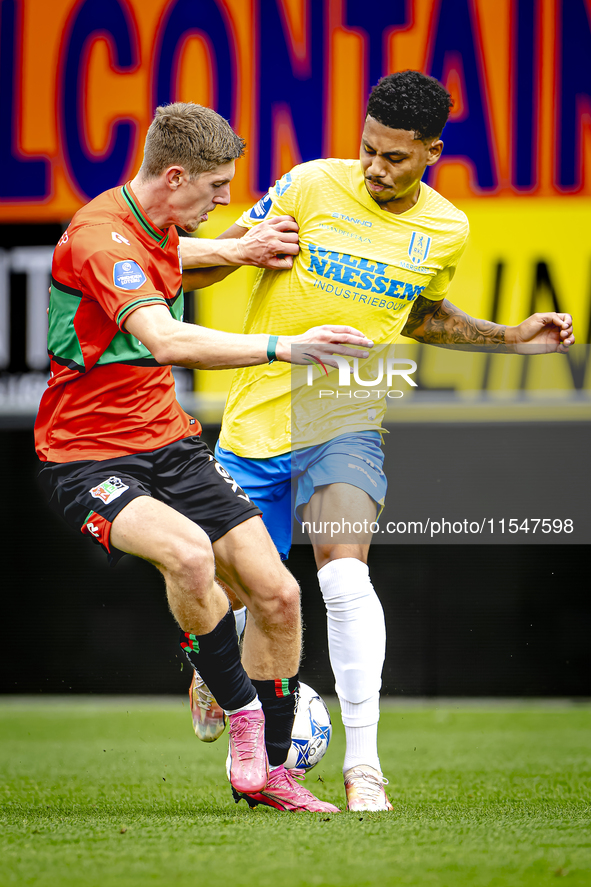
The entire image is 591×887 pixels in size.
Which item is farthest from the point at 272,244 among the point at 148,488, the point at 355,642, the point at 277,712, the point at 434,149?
the point at 277,712

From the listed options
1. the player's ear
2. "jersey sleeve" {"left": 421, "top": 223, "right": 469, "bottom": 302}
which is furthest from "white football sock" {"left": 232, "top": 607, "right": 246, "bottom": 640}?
the player's ear

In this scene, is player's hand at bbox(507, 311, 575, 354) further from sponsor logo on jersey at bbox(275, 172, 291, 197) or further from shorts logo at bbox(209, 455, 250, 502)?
shorts logo at bbox(209, 455, 250, 502)

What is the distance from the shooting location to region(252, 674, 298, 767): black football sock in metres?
2.93

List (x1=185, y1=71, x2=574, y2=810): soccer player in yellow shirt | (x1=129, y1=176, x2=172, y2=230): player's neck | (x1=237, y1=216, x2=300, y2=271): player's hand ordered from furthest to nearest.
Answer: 1. (x1=237, y1=216, x2=300, y2=271): player's hand
2. (x1=185, y1=71, x2=574, y2=810): soccer player in yellow shirt
3. (x1=129, y1=176, x2=172, y2=230): player's neck

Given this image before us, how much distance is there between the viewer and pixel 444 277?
10.7 feet

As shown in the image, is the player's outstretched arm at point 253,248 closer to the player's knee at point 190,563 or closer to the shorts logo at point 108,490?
the shorts logo at point 108,490

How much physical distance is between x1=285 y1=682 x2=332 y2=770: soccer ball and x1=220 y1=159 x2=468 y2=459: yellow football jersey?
81 centimetres

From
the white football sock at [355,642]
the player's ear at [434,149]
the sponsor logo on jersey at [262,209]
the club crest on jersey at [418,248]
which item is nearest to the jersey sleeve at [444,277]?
the club crest on jersey at [418,248]

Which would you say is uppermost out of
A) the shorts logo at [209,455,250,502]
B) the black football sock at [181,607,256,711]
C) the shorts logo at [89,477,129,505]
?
the shorts logo at [89,477,129,505]

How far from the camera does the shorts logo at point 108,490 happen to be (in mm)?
2643

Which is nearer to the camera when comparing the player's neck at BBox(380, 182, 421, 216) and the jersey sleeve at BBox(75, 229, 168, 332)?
the jersey sleeve at BBox(75, 229, 168, 332)

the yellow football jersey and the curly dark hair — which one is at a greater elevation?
the curly dark hair

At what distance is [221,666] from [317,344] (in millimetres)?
928

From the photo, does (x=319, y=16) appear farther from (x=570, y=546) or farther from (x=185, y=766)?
(x=185, y=766)
